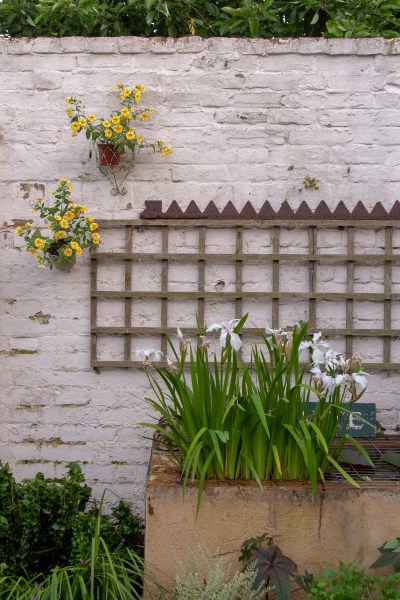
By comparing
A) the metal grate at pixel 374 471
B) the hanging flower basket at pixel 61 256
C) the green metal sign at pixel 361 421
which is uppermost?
the hanging flower basket at pixel 61 256

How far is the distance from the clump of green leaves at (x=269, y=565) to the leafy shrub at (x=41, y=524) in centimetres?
70

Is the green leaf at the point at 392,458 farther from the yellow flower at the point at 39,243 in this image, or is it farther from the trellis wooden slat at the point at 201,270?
the yellow flower at the point at 39,243

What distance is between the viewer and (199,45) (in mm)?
4508

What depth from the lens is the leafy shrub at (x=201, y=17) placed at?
15.5ft

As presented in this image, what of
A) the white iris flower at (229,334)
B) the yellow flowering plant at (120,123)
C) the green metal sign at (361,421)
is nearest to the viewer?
the white iris flower at (229,334)

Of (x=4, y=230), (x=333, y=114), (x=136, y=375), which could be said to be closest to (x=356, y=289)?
(x=333, y=114)

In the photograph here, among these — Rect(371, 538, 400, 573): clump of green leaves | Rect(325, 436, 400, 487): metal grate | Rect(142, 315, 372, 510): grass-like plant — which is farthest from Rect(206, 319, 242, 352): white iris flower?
Rect(371, 538, 400, 573): clump of green leaves

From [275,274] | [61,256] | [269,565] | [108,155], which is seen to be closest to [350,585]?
[269,565]

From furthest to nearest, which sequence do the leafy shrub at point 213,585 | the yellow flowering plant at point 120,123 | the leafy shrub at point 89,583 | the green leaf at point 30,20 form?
the green leaf at point 30,20 < the yellow flowering plant at point 120,123 < the leafy shrub at point 89,583 < the leafy shrub at point 213,585

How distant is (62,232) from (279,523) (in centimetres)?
190

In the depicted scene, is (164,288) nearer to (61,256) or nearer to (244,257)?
(244,257)

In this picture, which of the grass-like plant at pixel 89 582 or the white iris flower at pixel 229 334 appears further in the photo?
the white iris flower at pixel 229 334

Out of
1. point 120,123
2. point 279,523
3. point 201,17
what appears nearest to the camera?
point 279,523

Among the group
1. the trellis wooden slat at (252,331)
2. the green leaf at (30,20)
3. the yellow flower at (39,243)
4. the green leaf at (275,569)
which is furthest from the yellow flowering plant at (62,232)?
the green leaf at (275,569)
